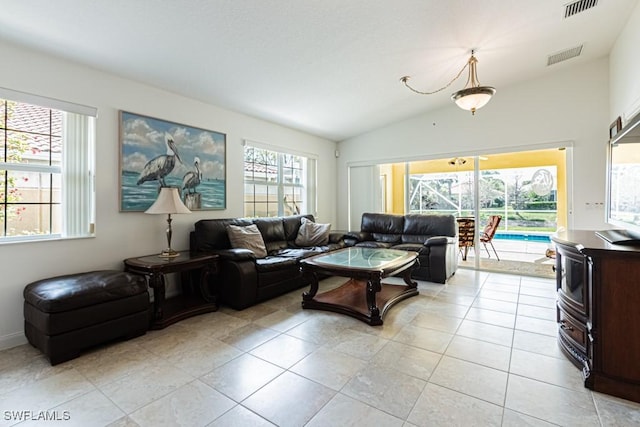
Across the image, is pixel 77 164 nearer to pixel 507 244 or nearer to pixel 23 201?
pixel 23 201

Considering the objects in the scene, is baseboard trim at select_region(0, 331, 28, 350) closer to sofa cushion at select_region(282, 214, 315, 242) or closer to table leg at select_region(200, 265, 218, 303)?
table leg at select_region(200, 265, 218, 303)

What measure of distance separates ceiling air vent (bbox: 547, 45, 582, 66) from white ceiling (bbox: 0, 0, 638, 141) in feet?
0.25

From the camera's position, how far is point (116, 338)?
8.17 feet

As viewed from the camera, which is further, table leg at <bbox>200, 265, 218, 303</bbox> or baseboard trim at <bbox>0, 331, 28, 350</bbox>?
table leg at <bbox>200, 265, 218, 303</bbox>

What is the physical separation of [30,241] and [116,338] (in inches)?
44.6

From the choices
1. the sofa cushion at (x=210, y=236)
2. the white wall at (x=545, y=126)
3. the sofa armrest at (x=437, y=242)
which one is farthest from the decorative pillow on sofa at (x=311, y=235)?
the white wall at (x=545, y=126)

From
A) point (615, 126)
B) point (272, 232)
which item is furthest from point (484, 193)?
point (272, 232)

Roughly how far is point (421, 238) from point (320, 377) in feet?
11.8

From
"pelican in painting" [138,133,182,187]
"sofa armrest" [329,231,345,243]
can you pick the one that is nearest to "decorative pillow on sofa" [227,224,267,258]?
"pelican in painting" [138,133,182,187]

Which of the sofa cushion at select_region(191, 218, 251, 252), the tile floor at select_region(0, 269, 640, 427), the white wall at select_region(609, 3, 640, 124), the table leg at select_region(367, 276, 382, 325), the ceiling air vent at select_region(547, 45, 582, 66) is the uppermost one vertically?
the ceiling air vent at select_region(547, 45, 582, 66)

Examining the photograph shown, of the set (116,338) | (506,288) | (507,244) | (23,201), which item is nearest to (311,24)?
(23,201)

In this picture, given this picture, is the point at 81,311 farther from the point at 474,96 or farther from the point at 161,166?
the point at 474,96

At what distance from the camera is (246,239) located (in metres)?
3.79

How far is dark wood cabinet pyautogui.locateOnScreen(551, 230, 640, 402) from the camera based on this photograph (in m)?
1.76
